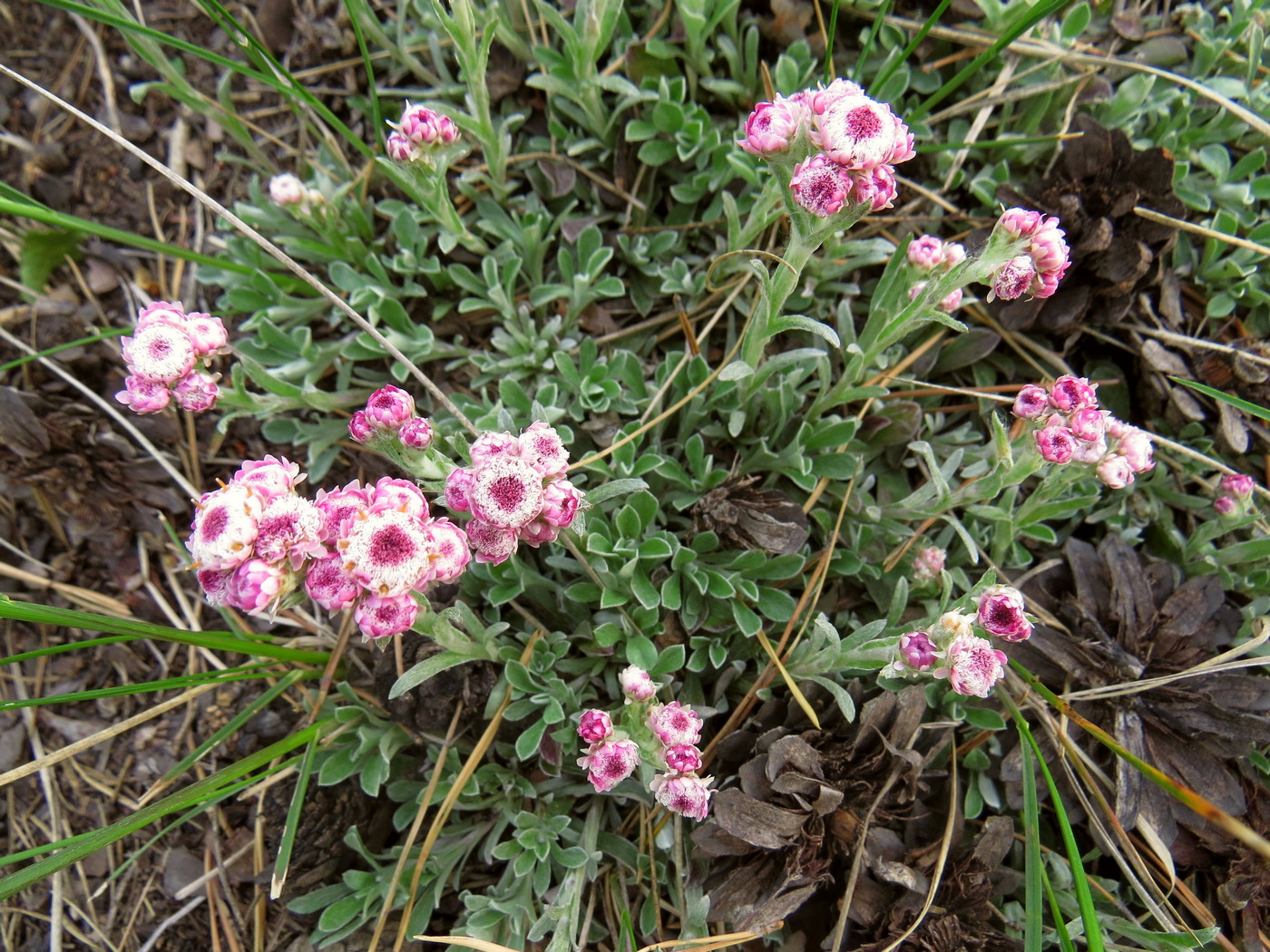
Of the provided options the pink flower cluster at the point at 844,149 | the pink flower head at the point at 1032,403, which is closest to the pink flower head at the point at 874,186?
the pink flower cluster at the point at 844,149

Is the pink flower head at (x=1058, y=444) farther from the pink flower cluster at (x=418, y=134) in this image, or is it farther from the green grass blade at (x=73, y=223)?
the green grass blade at (x=73, y=223)

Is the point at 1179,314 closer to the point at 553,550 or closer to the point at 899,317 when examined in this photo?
the point at 899,317

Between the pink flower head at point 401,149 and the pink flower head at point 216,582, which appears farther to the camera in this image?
the pink flower head at point 401,149

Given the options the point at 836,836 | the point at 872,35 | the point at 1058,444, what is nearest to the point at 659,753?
the point at 836,836

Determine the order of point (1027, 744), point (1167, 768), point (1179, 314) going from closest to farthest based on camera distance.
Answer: point (1027, 744) → point (1167, 768) → point (1179, 314)

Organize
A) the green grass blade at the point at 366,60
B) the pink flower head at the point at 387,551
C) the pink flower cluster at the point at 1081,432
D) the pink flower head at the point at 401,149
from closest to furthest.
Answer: the pink flower head at the point at 387,551
the pink flower cluster at the point at 1081,432
the pink flower head at the point at 401,149
the green grass blade at the point at 366,60

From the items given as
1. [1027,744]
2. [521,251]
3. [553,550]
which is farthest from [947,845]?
[521,251]
